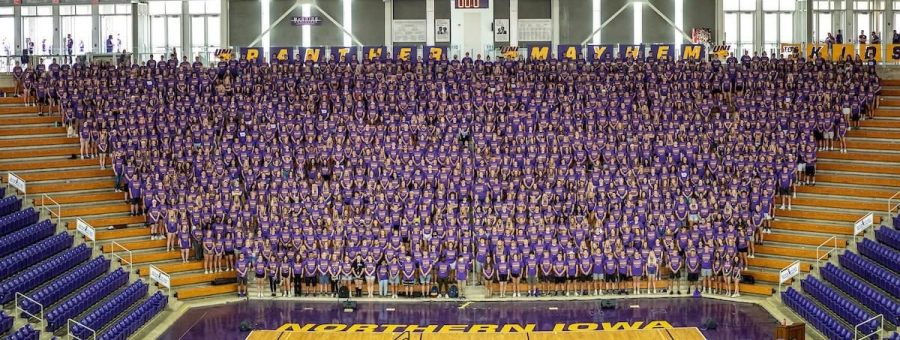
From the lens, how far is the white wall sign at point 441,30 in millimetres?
47031

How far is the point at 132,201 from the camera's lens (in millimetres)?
33156

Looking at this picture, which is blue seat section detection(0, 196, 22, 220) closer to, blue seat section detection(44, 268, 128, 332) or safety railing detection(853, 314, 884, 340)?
blue seat section detection(44, 268, 128, 332)

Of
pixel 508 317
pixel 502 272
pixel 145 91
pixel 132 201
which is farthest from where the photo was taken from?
pixel 145 91

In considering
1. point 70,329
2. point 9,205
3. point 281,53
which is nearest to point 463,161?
point 281,53

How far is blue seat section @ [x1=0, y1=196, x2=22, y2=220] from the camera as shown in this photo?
97.5 ft

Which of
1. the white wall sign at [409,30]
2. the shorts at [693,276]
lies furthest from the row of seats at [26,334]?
the white wall sign at [409,30]

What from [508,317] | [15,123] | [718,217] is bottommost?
[508,317]

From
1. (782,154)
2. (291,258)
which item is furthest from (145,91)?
(782,154)

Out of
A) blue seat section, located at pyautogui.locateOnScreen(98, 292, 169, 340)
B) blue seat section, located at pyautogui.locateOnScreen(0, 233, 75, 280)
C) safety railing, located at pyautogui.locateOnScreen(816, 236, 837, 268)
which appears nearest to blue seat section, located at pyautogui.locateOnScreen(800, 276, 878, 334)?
safety railing, located at pyautogui.locateOnScreen(816, 236, 837, 268)

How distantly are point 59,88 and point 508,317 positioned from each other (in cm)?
1932

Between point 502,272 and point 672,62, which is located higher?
point 672,62

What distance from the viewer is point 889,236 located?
93.9ft

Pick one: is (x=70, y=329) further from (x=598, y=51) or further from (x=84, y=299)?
(x=598, y=51)

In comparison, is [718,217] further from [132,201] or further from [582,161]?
[132,201]
